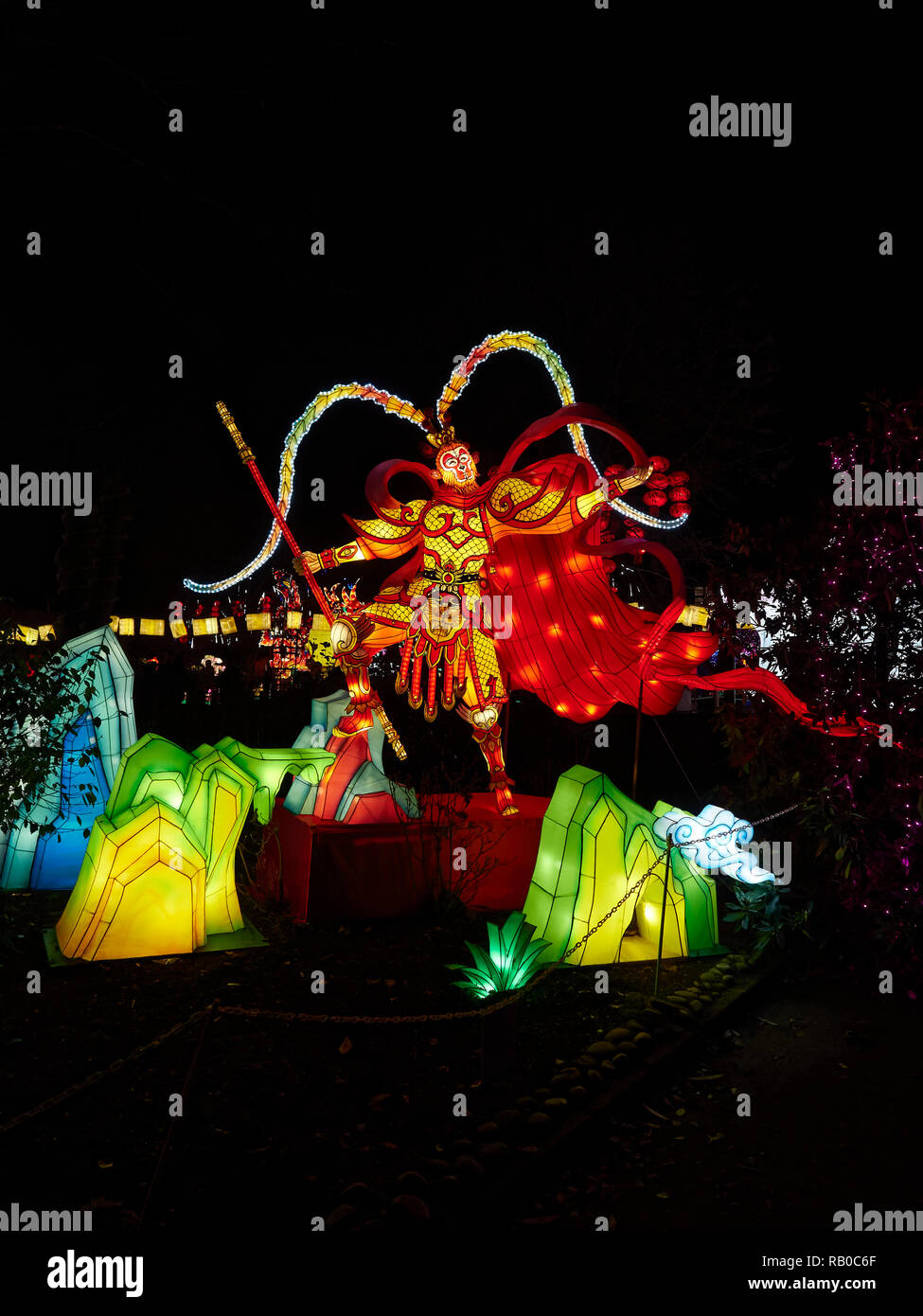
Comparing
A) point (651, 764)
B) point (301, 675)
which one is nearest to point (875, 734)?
point (651, 764)

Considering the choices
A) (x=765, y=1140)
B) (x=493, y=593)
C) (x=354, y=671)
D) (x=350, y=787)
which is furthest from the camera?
(x=493, y=593)

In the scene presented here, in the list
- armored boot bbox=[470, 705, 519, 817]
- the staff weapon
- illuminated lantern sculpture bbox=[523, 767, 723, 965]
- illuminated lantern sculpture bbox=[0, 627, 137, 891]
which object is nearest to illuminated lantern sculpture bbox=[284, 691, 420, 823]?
the staff weapon

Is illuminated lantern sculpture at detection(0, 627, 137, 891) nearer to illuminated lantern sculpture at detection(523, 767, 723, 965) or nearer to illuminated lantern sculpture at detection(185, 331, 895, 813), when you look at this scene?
illuminated lantern sculpture at detection(185, 331, 895, 813)

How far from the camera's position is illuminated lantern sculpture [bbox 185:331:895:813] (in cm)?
682

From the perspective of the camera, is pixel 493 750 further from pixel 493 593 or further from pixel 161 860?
pixel 161 860

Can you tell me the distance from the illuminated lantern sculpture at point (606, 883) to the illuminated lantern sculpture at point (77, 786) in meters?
3.30

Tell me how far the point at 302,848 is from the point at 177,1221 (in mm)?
3468

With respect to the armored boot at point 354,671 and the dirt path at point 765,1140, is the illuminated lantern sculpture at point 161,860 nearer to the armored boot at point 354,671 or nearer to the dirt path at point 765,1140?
the armored boot at point 354,671

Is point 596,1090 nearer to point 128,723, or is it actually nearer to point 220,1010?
point 220,1010

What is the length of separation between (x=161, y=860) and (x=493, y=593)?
3.08m

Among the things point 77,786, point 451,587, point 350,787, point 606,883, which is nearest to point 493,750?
point 350,787

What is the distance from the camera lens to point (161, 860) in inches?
217

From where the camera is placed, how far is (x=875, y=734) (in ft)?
16.1

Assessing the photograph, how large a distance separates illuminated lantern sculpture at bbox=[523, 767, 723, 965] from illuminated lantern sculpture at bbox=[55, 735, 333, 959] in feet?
6.37
